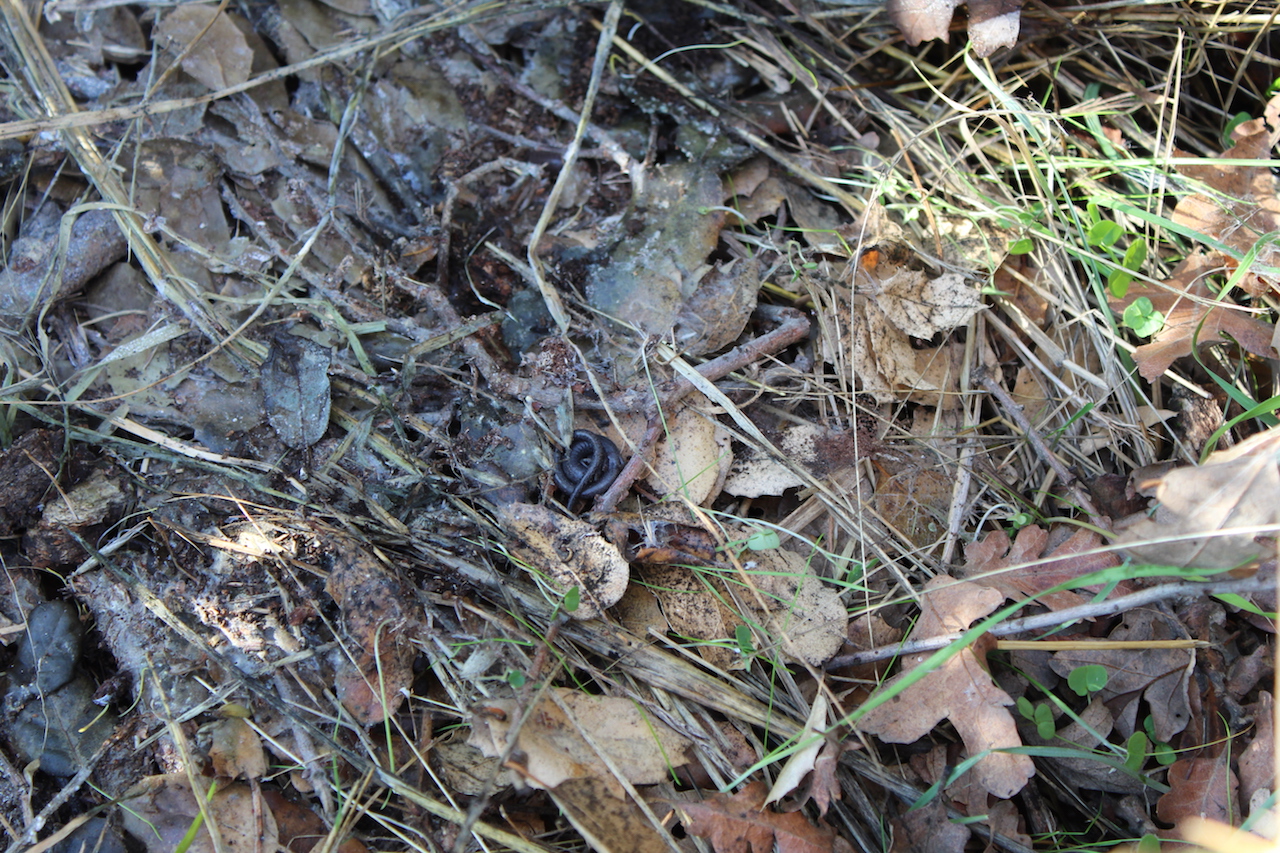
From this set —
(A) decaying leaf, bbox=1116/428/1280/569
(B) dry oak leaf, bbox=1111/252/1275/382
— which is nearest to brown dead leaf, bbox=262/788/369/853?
(A) decaying leaf, bbox=1116/428/1280/569

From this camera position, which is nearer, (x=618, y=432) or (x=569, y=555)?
(x=569, y=555)

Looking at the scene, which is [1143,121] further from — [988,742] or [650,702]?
[650,702]

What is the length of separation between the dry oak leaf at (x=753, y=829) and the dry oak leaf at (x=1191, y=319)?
162 cm

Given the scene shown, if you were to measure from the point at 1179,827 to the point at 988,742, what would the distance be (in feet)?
1.71

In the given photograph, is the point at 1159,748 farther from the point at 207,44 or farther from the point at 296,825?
the point at 207,44

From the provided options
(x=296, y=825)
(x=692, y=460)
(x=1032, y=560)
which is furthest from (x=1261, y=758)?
(x=296, y=825)

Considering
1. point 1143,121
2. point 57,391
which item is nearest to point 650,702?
point 57,391

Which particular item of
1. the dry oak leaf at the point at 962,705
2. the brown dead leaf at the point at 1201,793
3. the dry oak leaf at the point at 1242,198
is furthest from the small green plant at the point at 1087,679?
the dry oak leaf at the point at 1242,198

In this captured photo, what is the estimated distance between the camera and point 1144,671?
1955 mm

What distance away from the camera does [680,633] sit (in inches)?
80.8

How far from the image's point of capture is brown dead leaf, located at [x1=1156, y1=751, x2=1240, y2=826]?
5.90 feet

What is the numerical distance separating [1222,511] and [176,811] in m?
2.72

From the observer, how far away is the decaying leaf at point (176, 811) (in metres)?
1.92

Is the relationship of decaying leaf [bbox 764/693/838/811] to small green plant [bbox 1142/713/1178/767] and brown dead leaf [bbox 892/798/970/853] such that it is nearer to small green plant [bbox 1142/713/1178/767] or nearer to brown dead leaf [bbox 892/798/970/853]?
brown dead leaf [bbox 892/798/970/853]
